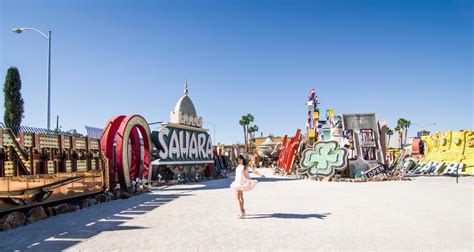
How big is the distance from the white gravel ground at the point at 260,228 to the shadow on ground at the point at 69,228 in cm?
2

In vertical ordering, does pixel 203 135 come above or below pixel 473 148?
above

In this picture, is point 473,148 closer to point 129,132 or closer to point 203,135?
point 203,135

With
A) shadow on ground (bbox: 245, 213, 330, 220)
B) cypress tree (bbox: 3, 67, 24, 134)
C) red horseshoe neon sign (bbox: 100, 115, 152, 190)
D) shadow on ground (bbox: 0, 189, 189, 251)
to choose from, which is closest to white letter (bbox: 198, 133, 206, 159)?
red horseshoe neon sign (bbox: 100, 115, 152, 190)

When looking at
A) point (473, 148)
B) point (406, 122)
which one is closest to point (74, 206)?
point (473, 148)

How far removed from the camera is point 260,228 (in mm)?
8094

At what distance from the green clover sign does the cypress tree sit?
1056 inches

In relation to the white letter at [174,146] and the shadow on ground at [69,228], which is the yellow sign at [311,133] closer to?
the white letter at [174,146]

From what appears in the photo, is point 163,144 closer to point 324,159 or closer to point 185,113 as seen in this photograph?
point 185,113

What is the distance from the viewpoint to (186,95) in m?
29.8

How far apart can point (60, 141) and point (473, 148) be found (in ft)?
112

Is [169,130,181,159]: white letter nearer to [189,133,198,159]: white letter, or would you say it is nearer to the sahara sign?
the sahara sign

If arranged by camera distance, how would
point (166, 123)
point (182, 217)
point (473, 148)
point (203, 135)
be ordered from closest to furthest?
point (182, 217) → point (166, 123) → point (203, 135) → point (473, 148)

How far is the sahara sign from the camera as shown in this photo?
73.3ft

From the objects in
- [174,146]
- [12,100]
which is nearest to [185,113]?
[174,146]
